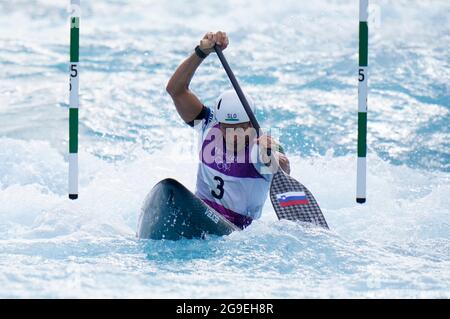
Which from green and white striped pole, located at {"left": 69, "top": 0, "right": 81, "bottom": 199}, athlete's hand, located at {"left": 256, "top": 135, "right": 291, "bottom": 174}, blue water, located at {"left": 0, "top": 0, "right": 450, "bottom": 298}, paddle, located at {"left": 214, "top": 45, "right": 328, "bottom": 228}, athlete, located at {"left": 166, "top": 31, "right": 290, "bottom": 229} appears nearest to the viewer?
blue water, located at {"left": 0, "top": 0, "right": 450, "bottom": 298}

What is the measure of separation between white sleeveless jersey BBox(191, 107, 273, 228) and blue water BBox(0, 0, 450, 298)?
0.67ft

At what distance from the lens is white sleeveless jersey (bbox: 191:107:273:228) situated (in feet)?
18.1

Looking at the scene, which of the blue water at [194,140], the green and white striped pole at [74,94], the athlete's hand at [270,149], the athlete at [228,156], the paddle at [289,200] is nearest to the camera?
the blue water at [194,140]

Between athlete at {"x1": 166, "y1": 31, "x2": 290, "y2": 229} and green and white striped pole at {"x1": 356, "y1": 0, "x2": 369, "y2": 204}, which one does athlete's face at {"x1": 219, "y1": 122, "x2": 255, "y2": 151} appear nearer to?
athlete at {"x1": 166, "y1": 31, "x2": 290, "y2": 229}

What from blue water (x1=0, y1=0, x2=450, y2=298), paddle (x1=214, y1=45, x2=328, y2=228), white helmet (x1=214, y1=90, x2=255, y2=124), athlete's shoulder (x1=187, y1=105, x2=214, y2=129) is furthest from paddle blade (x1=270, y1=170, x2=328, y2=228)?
athlete's shoulder (x1=187, y1=105, x2=214, y2=129)

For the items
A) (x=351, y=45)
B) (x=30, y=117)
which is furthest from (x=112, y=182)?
(x=351, y=45)

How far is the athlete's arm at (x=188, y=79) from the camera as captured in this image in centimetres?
559

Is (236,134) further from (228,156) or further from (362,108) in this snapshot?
(362,108)

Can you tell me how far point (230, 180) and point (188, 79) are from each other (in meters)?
0.66

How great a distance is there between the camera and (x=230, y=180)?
5547mm

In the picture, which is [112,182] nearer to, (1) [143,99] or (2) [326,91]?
(1) [143,99]

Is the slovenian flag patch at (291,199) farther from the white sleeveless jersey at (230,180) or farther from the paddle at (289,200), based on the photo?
the white sleeveless jersey at (230,180)

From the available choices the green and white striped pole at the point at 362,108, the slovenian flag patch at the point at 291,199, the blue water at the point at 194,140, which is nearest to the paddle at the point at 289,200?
the slovenian flag patch at the point at 291,199

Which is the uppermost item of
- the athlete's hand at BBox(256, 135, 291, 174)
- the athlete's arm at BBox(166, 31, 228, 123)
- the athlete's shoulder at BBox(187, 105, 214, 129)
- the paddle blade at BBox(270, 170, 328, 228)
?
the athlete's arm at BBox(166, 31, 228, 123)
